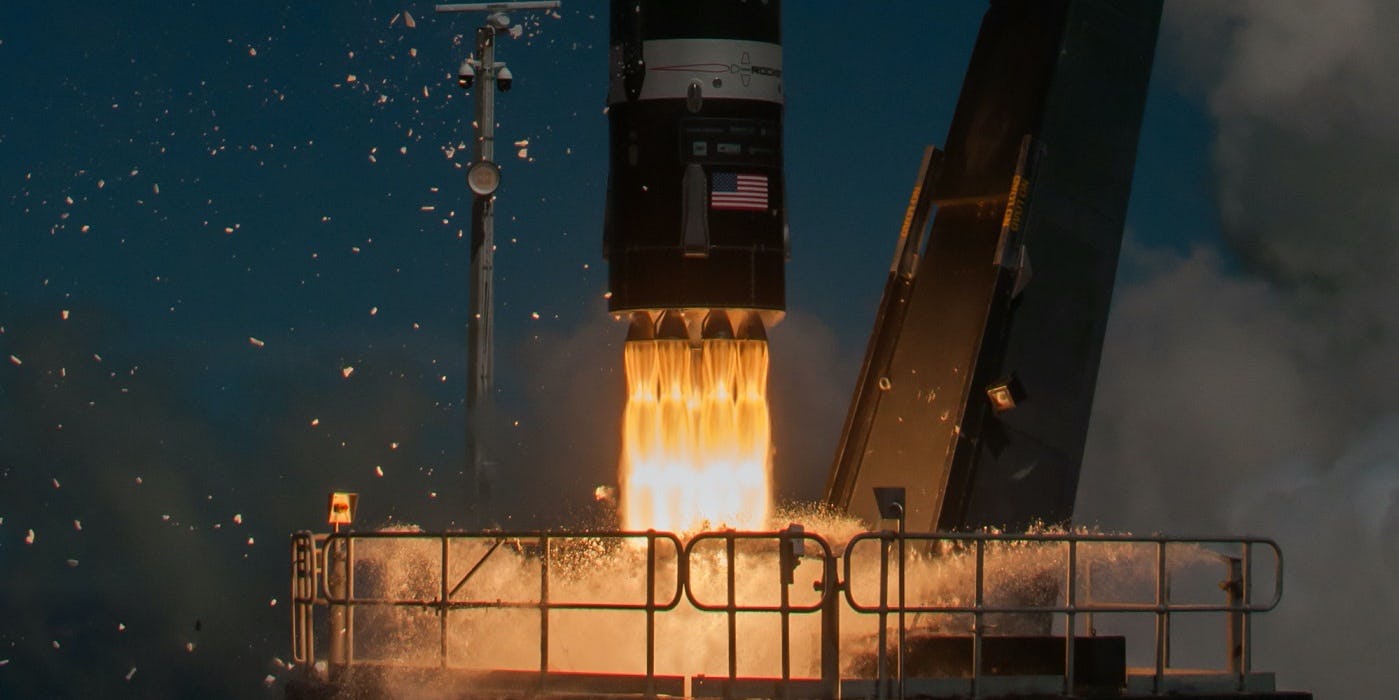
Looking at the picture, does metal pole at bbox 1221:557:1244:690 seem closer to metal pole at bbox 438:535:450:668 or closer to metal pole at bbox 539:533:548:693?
metal pole at bbox 539:533:548:693

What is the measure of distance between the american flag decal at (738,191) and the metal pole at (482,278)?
3578 millimetres

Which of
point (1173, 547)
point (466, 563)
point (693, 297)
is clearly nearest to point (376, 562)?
point (466, 563)

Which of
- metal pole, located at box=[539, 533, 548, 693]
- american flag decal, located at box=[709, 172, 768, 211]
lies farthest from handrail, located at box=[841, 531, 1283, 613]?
american flag decal, located at box=[709, 172, 768, 211]

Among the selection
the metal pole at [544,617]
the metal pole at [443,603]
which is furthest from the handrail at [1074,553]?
the metal pole at [443,603]

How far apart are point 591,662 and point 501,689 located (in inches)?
87.9

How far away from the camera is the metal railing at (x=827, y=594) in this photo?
16.2 metres

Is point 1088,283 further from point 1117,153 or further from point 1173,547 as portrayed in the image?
point 1173,547

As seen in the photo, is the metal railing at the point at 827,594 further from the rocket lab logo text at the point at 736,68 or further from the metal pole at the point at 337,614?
the rocket lab logo text at the point at 736,68

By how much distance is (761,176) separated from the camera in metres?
21.1

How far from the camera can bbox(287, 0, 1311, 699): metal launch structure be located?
60.3 feet

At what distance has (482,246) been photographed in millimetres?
23750

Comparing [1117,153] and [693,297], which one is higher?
[1117,153]

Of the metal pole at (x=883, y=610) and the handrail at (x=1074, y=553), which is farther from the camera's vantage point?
the metal pole at (x=883, y=610)

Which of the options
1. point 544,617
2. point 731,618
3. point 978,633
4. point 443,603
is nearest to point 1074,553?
point 978,633
